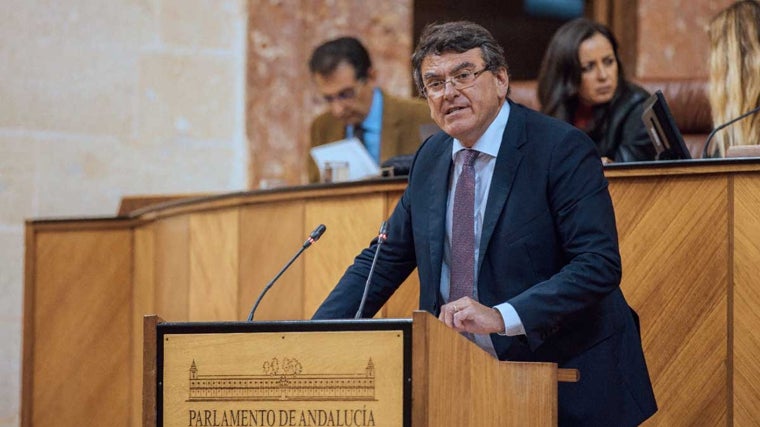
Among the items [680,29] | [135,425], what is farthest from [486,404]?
[680,29]

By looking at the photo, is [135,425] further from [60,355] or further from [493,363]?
[493,363]

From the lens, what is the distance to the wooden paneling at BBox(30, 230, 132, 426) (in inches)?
205

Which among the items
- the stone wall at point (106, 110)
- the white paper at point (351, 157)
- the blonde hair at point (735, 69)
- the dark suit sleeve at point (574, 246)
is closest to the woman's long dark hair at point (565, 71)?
the blonde hair at point (735, 69)

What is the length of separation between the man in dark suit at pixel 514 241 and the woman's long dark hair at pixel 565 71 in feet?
6.16

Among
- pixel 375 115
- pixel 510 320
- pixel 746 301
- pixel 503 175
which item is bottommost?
pixel 510 320

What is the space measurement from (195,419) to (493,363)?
0.63 meters

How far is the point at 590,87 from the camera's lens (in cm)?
477

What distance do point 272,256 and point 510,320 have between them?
1.93 m

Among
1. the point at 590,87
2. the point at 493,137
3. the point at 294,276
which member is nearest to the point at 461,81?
the point at 493,137

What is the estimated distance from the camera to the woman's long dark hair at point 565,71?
189 inches

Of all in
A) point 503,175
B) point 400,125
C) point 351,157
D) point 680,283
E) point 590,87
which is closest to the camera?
point 503,175

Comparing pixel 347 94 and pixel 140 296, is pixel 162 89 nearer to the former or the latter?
pixel 347 94

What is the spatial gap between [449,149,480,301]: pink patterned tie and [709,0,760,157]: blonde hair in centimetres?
151

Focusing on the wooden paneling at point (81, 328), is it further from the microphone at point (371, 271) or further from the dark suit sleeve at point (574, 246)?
the dark suit sleeve at point (574, 246)
